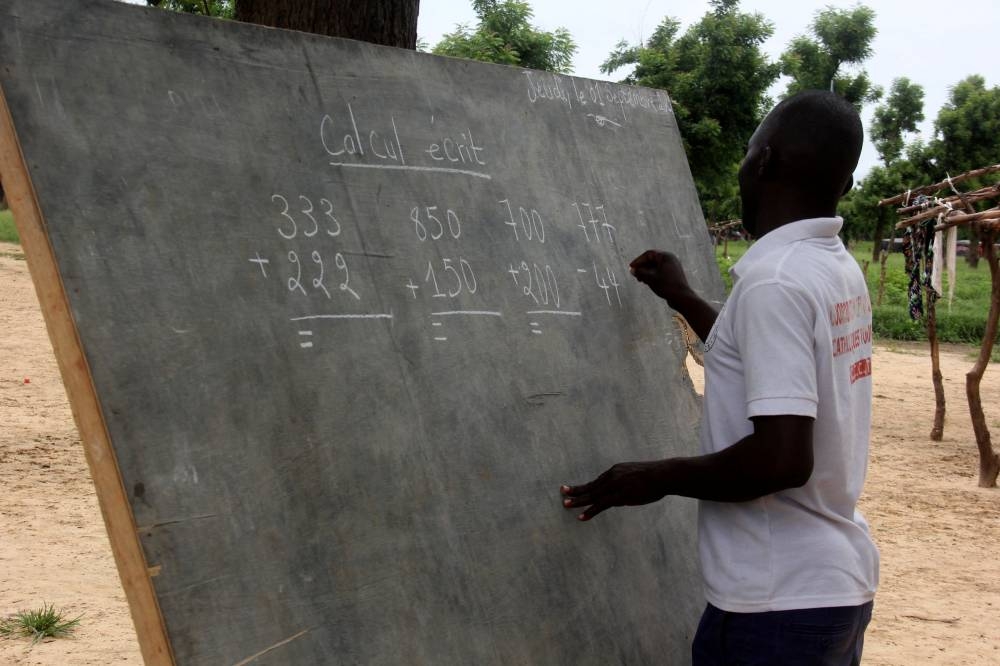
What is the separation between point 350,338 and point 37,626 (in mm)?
2609

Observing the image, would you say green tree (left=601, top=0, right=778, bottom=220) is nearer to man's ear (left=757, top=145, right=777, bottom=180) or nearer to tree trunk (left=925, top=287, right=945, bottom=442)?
tree trunk (left=925, top=287, right=945, bottom=442)

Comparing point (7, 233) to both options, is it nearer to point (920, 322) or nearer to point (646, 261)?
point (920, 322)

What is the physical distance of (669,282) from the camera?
2727 mm

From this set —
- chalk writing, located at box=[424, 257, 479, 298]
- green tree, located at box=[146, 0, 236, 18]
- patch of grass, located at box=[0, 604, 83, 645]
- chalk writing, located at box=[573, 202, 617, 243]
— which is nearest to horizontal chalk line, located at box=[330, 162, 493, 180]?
chalk writing, located at box=[424, 257, 479, 298]

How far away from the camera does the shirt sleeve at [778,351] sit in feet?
5.76

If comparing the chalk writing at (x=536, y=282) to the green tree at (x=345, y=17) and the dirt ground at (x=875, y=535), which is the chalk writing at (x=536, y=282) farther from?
the dirt ground at (x=875, y=535)

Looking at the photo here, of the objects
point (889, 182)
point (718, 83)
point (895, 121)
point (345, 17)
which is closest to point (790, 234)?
point (345, 17)

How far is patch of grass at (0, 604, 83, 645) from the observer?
12.5ft

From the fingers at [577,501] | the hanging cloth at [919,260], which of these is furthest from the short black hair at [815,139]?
the hanging cloth at [919,260]

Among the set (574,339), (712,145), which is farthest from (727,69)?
(574,339)

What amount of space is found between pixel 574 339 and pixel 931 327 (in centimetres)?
757

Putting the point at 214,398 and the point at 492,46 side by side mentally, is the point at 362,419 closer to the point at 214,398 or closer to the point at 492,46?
the point at 214,398

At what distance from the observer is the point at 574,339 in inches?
103

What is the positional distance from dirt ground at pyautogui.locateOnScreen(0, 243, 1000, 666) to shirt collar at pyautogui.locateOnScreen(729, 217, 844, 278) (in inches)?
115
